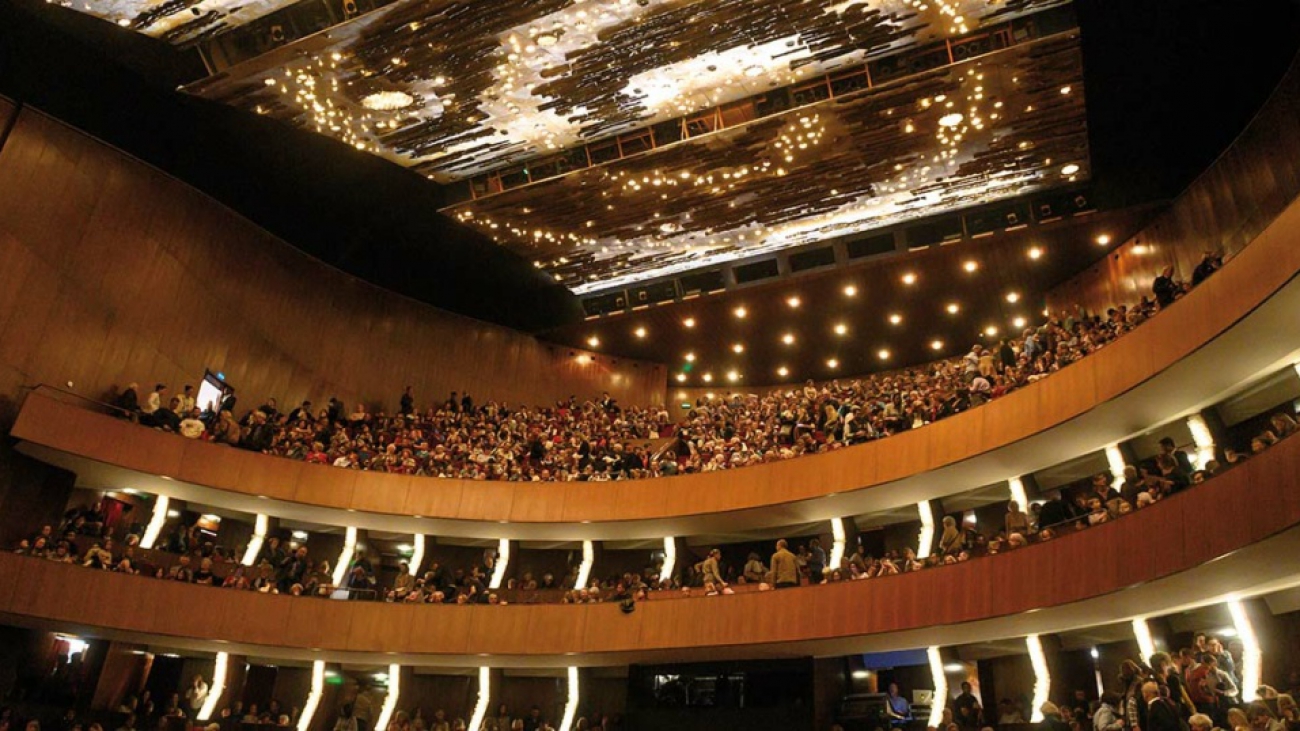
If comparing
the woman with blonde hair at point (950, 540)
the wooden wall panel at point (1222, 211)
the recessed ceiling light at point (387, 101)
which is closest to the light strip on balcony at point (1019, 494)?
the woman with blonde hair at point (950, 540)

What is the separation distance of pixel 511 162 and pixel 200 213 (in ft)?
19.7

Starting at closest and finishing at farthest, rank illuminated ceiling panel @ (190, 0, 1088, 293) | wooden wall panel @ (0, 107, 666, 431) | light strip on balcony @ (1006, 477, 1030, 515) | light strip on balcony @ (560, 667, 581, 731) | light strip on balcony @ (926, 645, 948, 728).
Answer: light strip on balcony @ (926, 645, 948, 728) → illuminated ceiling panel @ (190, 0, 1088, 293) → light strip on balcony @ (1006, 477, 1030, 515) → wooden wall panel @ (0, 107, 666, 431) → light strip on balcony @ (560, 667, 581, 731)

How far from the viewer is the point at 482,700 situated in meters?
14.9

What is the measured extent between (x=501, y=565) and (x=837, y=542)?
19.5 feet

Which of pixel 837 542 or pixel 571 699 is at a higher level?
pixel 837 542

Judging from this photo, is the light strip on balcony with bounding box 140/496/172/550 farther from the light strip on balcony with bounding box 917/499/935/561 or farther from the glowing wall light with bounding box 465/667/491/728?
the light strip on balcony with bounding box 917/499/935/561

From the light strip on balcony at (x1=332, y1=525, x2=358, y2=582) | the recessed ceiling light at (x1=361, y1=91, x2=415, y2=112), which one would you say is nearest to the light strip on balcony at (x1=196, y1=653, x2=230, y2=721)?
the light strip on balcony at (x1=332, y1=525, x2=358, y2=582)

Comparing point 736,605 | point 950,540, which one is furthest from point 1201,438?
point 736,605

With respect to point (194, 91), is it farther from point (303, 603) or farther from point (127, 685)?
point (127, 685)

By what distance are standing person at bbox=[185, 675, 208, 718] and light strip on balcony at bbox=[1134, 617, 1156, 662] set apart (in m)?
13.1

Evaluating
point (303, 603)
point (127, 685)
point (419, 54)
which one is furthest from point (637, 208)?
point (127, 685)

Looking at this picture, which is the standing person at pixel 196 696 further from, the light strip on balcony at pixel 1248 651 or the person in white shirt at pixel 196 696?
the light strip on balcony at pixel 1248 651

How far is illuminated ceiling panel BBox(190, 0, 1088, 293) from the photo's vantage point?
1185 cm

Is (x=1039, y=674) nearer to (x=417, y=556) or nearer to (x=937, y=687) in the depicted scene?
(x=937, y=687)
